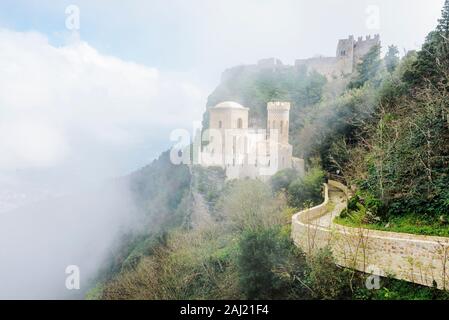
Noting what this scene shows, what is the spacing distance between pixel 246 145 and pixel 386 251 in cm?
1698

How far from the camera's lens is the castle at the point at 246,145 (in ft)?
76.5

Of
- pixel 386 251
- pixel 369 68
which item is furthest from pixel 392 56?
pixel 386 251

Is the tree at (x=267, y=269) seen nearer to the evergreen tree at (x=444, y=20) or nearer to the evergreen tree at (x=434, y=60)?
the evergreen tree at (x=434, y=60)

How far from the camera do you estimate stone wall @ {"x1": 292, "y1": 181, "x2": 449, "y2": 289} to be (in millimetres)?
7381

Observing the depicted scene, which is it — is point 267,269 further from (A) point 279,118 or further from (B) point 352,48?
(B) point 352,48

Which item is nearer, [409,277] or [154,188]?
[409,277]

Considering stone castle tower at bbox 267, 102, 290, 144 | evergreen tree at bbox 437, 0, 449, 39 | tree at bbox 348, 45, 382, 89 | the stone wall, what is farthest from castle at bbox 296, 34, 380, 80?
the stone wall

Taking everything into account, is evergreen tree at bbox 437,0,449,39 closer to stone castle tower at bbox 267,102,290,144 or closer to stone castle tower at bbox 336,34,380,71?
stone castle tower at bbox 267,102,290,144

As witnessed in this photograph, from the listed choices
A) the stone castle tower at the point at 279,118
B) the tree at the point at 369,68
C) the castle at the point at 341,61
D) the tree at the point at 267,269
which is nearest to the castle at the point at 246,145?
the stone castle tower at the point at 279,118

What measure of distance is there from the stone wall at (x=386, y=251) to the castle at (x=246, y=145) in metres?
12.8
